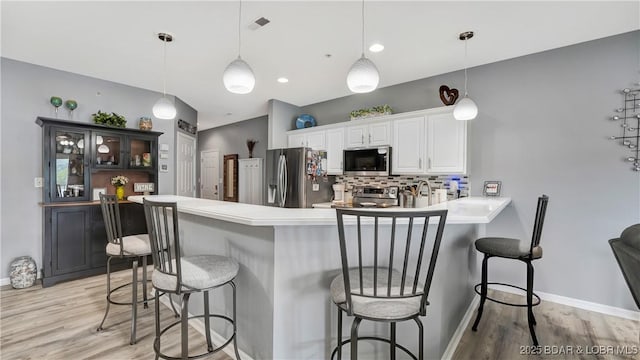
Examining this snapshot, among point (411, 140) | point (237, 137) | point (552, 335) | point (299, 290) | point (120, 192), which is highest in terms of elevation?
point (237, 137)

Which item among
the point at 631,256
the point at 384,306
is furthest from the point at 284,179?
the point at 631,256

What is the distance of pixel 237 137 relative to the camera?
706 cm

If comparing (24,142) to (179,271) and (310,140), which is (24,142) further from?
(310,140)

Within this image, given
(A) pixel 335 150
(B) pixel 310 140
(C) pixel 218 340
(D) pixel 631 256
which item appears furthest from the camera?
(B) pixel 310 140

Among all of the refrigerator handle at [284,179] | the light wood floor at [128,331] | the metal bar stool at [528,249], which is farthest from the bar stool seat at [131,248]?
the metal bar stool at [528,249]

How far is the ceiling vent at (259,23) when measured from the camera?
2498 millimetres

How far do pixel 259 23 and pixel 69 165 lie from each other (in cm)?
309

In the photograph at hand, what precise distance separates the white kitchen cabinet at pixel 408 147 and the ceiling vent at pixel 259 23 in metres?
2.22

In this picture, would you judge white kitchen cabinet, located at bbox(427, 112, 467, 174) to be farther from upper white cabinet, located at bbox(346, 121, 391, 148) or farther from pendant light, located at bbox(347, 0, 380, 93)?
pendant light, located at bbox(347, 0, 380, 93)

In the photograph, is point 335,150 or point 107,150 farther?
point 335,150

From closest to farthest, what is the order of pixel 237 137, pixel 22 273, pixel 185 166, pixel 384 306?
pixel 384 306 → pixel 22 273 → pixel 185 166 → pixel 237 137

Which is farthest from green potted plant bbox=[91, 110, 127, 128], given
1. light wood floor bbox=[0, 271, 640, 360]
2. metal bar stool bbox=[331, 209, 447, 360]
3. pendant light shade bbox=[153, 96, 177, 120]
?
metal bar stool bbox=[331, 209, 447, 360]

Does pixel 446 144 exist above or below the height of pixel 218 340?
above

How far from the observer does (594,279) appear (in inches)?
112
